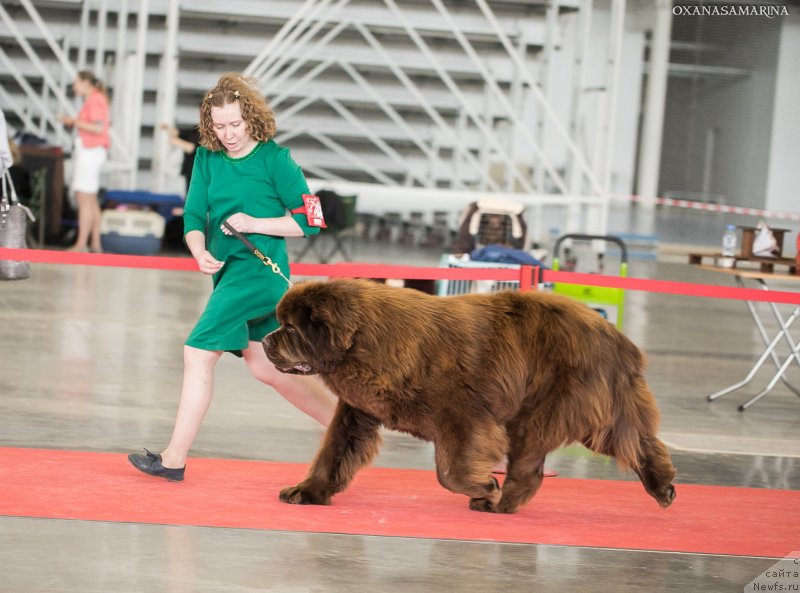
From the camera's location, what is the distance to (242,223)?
4.50m

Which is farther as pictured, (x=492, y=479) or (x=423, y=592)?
(x=492, y=479)

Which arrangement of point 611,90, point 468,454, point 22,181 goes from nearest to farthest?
1. point 468,454
2. point 22,181
3. point 611,90

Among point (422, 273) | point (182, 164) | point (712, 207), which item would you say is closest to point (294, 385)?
point (422, 273)

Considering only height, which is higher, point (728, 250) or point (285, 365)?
point (728, 250)

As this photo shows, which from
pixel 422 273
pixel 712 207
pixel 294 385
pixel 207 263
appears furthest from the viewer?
pixel 712 207

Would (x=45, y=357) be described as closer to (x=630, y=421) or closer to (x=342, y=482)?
(x=342, y=482)

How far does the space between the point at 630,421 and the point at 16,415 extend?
10.7 feet

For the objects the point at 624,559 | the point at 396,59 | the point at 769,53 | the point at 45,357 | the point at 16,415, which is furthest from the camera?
the point at 769,53

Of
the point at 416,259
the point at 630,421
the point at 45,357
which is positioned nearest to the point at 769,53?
the point at 416,259

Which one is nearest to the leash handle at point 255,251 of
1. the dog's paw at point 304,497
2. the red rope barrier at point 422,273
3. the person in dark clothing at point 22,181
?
the dog's paw at point 304,497

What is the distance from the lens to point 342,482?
4438 mm

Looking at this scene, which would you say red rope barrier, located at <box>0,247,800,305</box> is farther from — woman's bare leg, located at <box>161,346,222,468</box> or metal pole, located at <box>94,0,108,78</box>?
metal pole, located at <box>94,0,108,78</box>

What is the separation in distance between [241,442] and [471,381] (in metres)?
1.99

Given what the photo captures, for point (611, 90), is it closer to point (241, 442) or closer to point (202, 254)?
point (241, 442)
